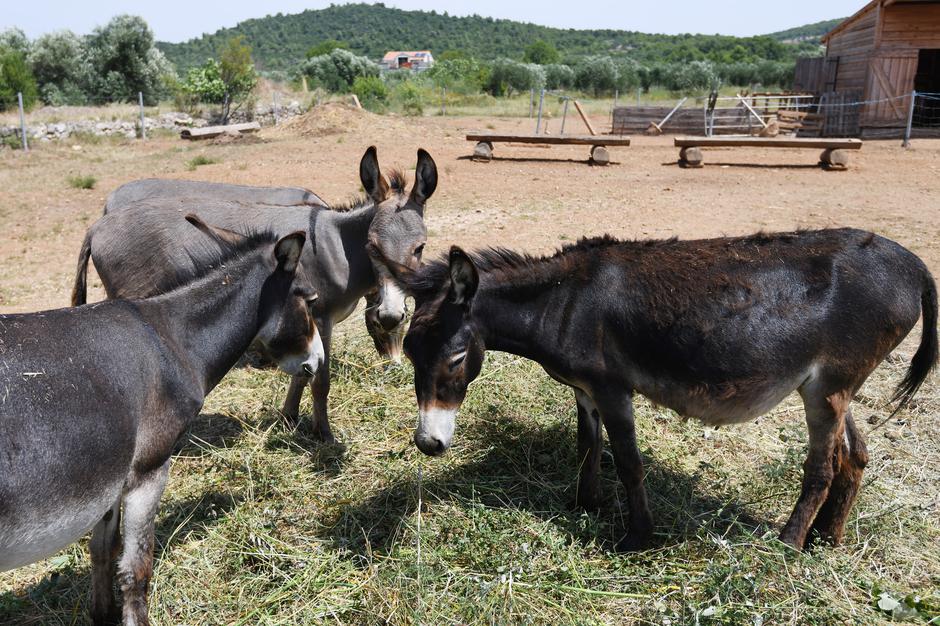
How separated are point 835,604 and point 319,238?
4.08m

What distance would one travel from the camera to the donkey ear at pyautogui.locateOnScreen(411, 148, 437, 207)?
18.3 ft

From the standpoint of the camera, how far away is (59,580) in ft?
12.1

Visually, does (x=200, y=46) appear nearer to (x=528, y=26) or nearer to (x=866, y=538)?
(x=528, y=26)

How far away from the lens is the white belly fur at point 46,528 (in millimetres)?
2538

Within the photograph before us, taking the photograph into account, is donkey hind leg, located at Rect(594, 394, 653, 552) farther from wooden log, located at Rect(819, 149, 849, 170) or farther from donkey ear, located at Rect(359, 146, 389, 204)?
wooden log, located at Rect(819, 149, 849, 170)

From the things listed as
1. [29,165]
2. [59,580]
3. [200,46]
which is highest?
[200,46]

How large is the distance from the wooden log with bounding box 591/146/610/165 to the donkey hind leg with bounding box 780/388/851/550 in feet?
47.5

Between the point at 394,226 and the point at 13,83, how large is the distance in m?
36.0

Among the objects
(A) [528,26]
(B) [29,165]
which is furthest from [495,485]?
(A) [528,26]

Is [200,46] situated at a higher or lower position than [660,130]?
higher

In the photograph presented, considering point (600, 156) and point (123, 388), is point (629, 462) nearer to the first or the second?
point (123, 388)

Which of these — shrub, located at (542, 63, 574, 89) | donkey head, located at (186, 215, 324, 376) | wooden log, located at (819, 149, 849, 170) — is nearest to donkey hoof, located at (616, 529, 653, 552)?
donkey head, located at (186, 215, 324, 376)

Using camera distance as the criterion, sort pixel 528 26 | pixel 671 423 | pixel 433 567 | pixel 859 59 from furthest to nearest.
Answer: pixel 528 26
pixel 859 59
pixel 671 423
pixel 433 567

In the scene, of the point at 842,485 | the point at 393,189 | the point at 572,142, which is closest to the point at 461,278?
the point at 393,189
